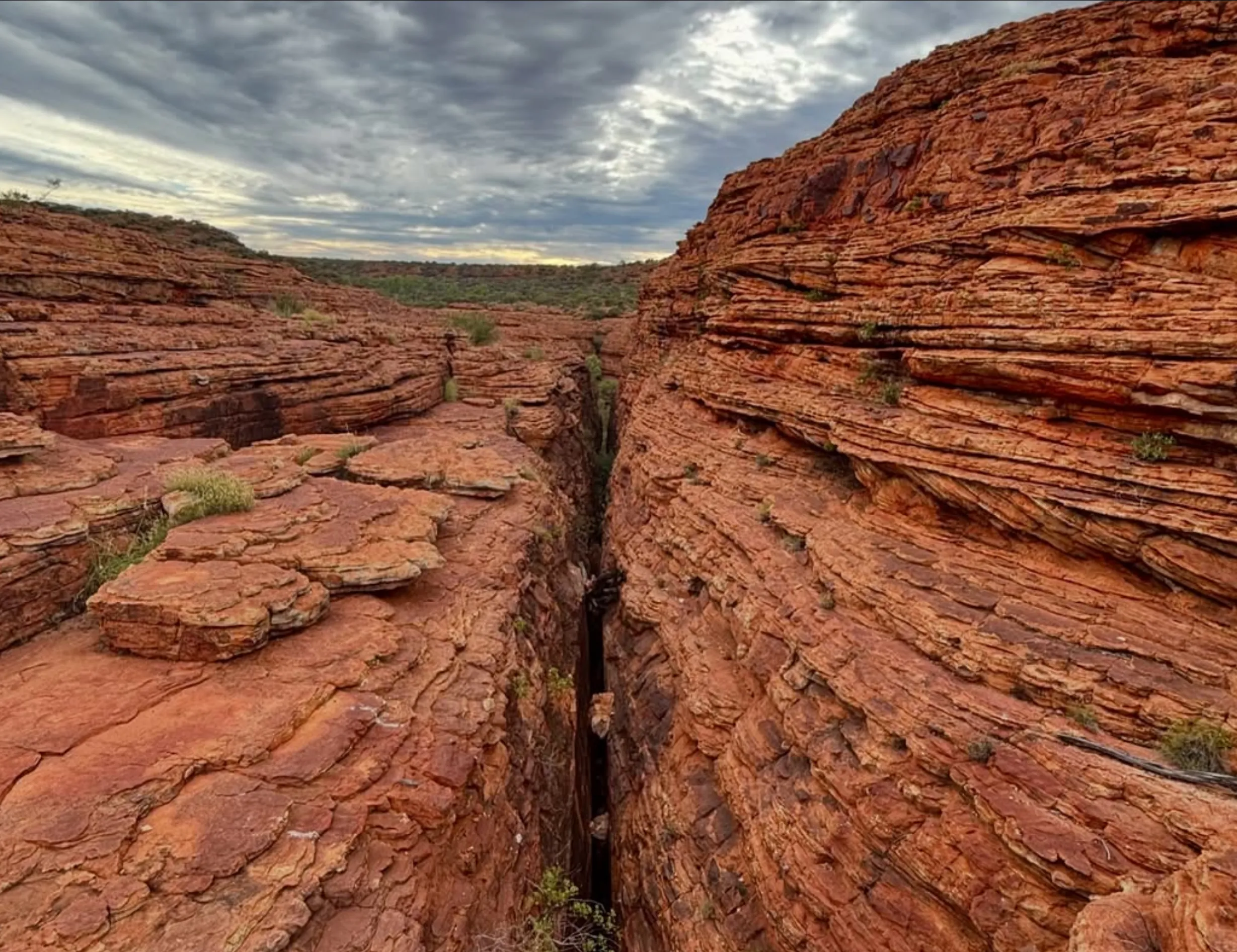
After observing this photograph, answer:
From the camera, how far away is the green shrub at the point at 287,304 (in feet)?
86.7

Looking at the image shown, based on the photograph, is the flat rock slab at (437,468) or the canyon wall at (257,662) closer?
the canyon wall at (257,662)

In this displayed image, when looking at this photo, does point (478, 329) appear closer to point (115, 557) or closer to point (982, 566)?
point (115, 557)

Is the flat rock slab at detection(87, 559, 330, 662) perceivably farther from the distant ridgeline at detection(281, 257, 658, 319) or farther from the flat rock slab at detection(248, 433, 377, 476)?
the distant ridgeline at detection(281, 257, 658, 319)

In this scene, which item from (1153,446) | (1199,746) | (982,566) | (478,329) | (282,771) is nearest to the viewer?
(1199,746)

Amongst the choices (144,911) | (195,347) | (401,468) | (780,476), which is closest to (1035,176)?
(780,476)

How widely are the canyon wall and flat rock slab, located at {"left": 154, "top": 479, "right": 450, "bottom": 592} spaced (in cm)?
5

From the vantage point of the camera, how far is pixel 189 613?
21.8ft

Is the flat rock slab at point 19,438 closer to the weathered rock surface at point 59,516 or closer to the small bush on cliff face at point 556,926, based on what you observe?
the weathered rock surface at point 59,516

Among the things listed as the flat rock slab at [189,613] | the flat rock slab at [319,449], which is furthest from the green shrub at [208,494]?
the flat rock slab at [319,449]

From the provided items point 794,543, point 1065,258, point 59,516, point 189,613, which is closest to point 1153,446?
point 1065,258

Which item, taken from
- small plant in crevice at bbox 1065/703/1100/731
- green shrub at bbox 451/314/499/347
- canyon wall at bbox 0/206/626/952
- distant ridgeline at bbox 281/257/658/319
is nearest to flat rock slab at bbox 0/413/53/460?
canyon wall at bbox 0/206/626/952

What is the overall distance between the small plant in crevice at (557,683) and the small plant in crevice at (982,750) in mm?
6235

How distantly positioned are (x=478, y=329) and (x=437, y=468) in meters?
24.5

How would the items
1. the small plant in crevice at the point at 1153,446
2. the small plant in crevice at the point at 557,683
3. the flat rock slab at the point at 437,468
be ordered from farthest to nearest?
the flat rock slab at the point at 437,468 < the small plant in crevice at the point at 557,683 < the small plant in crevice at the point at 1153,446
